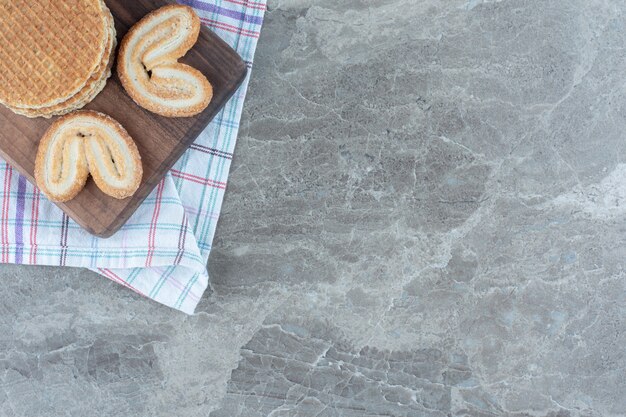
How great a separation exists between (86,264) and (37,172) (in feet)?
0.86

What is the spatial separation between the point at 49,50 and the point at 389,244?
0.89 m

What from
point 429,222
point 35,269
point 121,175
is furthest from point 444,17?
point 35,269

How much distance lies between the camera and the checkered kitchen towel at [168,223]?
4.95 ft

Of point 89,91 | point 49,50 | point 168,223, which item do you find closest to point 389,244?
point 168,223

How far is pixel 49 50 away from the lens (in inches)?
52.3

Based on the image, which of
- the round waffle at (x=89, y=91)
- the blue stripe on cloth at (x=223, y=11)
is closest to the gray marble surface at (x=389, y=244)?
the blue stripe on cloth at (x=223, y=11)

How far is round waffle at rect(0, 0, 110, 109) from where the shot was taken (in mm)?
1315

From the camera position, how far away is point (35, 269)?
1.61m

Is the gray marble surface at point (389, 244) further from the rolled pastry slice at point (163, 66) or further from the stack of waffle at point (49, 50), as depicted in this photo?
the stack of waffle at point (49, 50)

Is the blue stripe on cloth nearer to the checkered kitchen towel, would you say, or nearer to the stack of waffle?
the checkered kitchen towel

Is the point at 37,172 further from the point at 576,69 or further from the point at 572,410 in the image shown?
the point at 572,410

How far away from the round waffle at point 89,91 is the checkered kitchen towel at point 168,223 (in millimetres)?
221

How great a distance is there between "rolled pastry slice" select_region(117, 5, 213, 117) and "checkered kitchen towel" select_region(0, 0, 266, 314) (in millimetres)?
156

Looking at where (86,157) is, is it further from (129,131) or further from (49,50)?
(49,50)
